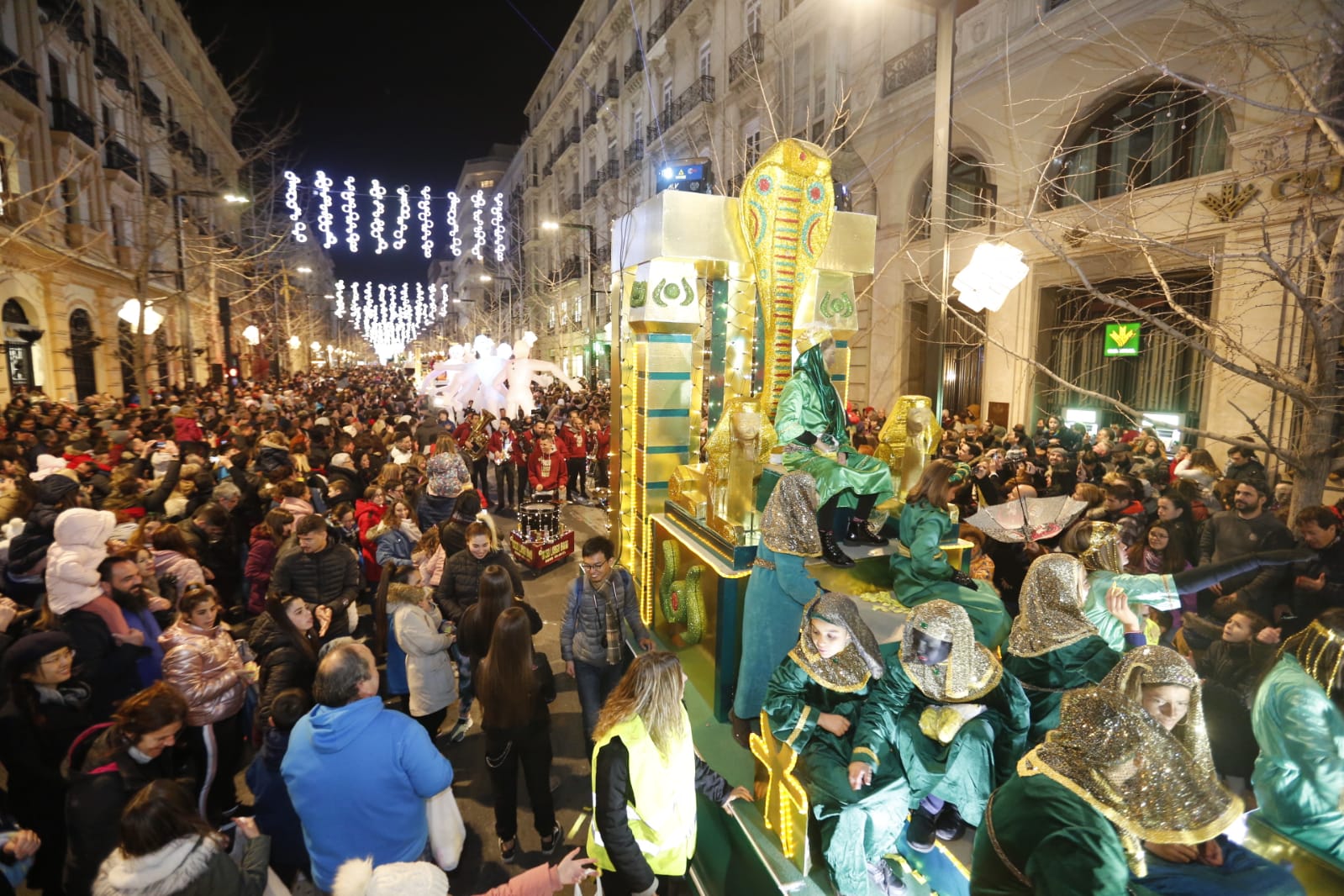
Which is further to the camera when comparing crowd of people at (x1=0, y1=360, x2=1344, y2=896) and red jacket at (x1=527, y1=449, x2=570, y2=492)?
red jacket at (x1=527, y1=449, x2=570, y2=492)

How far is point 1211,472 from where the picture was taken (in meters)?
6.82

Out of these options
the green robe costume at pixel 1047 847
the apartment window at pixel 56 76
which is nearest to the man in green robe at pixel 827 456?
the green robe costume at pixel 1047 847

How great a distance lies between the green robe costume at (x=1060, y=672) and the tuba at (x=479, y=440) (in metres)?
9.78

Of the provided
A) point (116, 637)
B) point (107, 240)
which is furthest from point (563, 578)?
point (107, 240)

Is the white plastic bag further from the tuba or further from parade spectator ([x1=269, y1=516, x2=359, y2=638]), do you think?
the tuba

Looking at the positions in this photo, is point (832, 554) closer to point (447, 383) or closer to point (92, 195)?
point (447, 383)

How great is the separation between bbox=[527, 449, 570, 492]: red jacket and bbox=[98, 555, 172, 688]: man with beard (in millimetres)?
6548

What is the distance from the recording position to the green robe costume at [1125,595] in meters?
3.51

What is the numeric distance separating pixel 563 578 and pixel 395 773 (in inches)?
238

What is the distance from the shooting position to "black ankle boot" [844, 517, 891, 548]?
498 centimetres

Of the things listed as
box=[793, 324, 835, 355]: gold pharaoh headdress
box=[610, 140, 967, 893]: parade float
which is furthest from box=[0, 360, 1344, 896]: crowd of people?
box=[793, 324, 835, 355]: gold pharaoh headdress

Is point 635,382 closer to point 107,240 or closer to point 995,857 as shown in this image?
point 995,857

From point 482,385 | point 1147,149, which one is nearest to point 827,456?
point 1147,149

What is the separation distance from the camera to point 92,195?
18734mm
